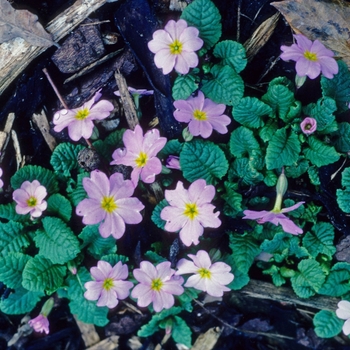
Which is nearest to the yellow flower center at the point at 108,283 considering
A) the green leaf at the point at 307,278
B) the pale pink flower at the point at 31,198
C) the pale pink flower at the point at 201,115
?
the pale pink flower at the point at 31,198

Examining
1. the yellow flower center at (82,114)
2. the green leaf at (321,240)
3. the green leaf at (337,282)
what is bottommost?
the green leaf at (337,282)

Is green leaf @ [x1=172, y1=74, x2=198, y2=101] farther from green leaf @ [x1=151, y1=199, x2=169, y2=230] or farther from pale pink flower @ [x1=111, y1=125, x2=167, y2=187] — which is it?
green leaf @ [x1=151, y1=199, x2=169, y2=230]

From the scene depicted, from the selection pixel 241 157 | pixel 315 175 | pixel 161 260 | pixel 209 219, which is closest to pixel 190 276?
pixel 161 260

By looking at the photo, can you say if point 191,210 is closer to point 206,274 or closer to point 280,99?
point 206,274

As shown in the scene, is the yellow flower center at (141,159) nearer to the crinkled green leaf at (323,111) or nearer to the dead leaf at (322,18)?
the crinkled green leaf at (323,111)

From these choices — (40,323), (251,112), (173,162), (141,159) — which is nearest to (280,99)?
(251,112)
